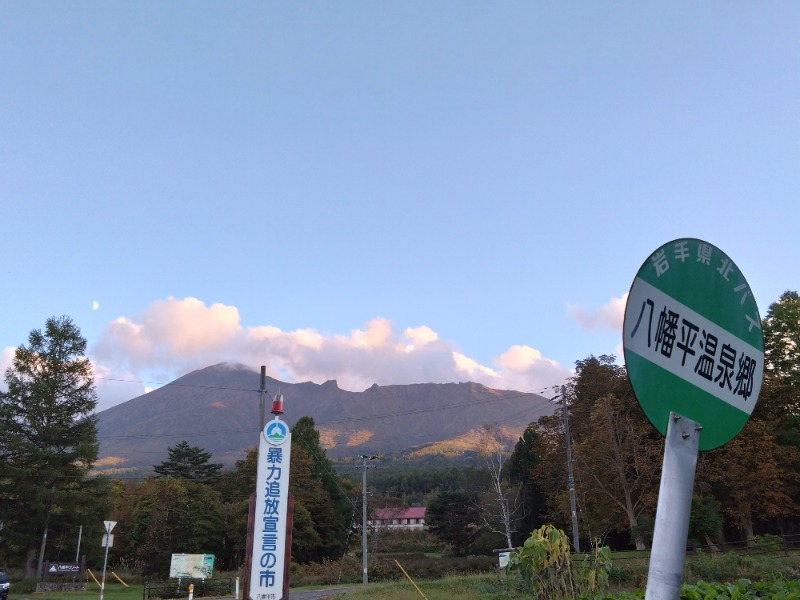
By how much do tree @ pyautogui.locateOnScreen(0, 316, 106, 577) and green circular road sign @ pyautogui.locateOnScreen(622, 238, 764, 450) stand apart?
44.2 m

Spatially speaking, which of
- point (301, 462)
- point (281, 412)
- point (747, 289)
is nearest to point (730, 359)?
point (747, 289)

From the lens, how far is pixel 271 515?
41.7ft

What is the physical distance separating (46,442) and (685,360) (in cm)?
4670

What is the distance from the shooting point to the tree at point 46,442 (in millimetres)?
38375

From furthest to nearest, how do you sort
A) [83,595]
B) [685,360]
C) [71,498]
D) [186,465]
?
[186,465] < [71,498] < [83,595] < [685,360]

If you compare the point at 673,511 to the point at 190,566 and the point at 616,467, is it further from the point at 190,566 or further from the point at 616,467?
the point at 616,467

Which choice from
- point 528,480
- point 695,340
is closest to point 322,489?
point 528,480

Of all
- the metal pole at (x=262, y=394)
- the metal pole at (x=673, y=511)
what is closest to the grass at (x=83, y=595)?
the metal pole at (x=262, y=394)

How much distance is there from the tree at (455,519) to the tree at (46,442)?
3222 centimetres

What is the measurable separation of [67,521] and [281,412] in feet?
110

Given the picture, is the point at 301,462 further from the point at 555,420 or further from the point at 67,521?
the point at 555,420

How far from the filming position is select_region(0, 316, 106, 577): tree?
126ft

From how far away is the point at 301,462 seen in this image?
163ft

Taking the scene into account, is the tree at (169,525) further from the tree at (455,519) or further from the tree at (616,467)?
the tree at (616,467)
